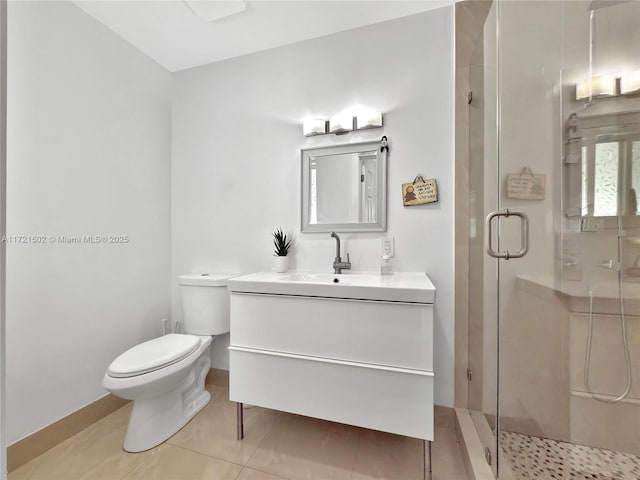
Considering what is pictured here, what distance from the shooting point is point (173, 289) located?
2070 mm

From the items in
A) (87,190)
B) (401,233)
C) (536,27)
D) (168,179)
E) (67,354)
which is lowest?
(67,354)

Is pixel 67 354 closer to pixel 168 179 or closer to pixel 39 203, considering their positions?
pixel 39 203

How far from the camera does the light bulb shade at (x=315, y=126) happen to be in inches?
66.9

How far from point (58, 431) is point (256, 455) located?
1.02m

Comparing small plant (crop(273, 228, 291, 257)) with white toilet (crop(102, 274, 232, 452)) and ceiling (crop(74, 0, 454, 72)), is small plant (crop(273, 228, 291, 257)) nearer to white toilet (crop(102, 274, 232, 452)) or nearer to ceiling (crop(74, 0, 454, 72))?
white toilet (crop(102, 274, 232, 452))

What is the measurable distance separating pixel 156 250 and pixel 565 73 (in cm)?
233

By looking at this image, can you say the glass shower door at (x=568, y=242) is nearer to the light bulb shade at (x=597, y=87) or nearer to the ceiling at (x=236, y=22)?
the light bulb shade at (x=597, y=87)

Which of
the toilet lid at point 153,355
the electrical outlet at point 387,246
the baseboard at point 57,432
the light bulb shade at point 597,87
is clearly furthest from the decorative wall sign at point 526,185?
the baseboard at point 57,432

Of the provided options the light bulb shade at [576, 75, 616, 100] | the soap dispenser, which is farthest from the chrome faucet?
the light bulb shade at [576, 75, 616, 100]

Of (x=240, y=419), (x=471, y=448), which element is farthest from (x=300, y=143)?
(x=471, y=448)

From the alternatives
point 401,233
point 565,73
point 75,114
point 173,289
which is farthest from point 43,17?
point 565,73

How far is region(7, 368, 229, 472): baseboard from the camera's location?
Answer: 1233mm

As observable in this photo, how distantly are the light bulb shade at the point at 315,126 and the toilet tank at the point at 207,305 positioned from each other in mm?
1084

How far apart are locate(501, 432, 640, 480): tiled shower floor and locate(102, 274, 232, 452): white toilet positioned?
150cm
